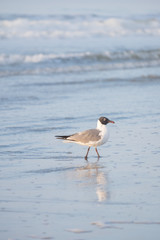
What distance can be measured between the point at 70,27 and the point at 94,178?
29524 millimetres

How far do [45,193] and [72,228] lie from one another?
1.01 m

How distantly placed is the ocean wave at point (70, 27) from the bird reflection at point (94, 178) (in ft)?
75.2

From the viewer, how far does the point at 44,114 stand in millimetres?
10078

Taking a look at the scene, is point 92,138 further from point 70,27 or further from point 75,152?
point 70,27

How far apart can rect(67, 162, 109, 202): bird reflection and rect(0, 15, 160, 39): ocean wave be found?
22.9 meters

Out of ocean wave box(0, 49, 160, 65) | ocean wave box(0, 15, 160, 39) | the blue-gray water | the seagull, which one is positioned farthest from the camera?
ocean wave box(0, 15, 160, 39)

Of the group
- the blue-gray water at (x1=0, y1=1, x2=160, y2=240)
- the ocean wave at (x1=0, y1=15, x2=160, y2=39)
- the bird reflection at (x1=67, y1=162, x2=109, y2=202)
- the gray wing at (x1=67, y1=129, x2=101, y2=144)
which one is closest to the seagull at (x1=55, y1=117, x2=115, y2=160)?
the gray wing at (x1=67, y1=129, x2=101, y2=144)

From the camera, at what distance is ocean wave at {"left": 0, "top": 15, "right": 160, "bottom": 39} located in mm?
30766

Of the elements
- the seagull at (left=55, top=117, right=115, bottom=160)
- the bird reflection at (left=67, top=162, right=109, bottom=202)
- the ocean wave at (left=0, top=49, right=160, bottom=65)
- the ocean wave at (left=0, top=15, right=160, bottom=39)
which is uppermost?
the ocean wave at (left=0, top=15, right=160, bottom=39)

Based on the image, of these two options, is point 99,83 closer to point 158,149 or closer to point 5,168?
point 158,149

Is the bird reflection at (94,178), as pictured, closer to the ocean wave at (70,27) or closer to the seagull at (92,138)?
the seagull at (92,138)

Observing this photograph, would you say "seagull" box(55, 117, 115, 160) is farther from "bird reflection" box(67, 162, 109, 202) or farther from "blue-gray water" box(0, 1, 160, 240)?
"bird reflection" box(67, 162, 109, 202)

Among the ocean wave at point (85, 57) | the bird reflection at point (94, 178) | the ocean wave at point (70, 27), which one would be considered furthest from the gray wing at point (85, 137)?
the ocean wave at point (70, 27)

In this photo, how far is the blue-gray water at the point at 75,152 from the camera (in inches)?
178
